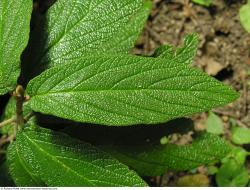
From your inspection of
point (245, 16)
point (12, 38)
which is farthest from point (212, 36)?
point (12, 38)

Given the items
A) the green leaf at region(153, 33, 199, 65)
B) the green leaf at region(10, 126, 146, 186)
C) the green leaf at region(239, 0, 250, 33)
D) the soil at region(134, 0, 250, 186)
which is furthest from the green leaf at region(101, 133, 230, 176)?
the green leaf at region(239, 0, 250, 33)

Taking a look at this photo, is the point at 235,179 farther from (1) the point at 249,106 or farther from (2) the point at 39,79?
(2) the point at 39,79

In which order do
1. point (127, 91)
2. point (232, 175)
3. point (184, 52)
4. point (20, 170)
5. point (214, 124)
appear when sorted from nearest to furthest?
point (127, 91)
point (20, 170)
point (184, 52)
point (232, 175)
point (214, 124)

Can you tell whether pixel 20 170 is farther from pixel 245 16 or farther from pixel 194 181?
pixel 245 16

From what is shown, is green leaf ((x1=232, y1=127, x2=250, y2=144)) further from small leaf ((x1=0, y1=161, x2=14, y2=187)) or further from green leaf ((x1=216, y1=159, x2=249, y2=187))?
small leaf ((x1=0, y1=161, x2=14, y2=187))

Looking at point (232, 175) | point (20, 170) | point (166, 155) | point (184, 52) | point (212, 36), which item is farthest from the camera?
point (212, 36)

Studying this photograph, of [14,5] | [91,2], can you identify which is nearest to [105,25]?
[91,2]
